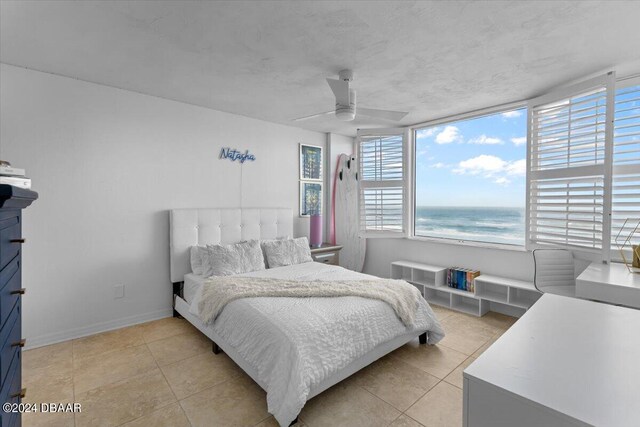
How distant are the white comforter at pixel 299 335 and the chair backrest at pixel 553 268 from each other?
154 cm

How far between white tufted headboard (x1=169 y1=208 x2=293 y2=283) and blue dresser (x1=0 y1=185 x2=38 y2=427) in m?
2.18

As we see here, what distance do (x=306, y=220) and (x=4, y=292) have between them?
3.85 meters

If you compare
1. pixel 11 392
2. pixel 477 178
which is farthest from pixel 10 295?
pixel 477 178

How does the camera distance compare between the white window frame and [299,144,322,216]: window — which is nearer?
the white window frame

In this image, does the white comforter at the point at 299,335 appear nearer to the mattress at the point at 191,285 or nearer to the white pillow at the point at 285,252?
the mattress at the point at 191,285

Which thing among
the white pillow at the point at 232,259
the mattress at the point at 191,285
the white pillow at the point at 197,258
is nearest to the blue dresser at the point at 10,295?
the mattress at the point at 191,285

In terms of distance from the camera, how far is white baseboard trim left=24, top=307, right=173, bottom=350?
2.79m

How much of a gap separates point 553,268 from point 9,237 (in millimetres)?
4262

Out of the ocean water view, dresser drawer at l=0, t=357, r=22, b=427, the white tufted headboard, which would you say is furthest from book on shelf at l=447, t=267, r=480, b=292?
the ocean water view

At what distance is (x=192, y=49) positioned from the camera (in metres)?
2.34

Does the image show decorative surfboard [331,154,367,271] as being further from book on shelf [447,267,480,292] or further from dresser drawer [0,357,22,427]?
dresser drawer [0,357,22,427]

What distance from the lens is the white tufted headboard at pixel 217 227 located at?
137 inches

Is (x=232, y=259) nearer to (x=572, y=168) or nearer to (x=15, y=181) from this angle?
(x=15, y=181)

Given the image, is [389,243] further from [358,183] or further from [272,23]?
[272,23]
